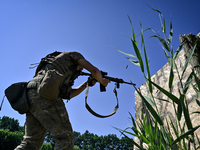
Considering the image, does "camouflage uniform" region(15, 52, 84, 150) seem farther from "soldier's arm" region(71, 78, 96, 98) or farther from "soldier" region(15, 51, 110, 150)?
"soldier's arm" region(71, 78, 96, 98)

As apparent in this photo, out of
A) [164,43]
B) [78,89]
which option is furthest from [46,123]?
[164,43]

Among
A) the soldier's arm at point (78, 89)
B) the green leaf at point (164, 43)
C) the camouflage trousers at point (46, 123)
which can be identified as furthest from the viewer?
the soldier's arm at point (78, 89)

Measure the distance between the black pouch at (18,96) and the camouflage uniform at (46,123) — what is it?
65mm

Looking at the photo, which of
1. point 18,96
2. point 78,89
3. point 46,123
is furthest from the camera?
point 78,89

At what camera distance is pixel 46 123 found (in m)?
1.98

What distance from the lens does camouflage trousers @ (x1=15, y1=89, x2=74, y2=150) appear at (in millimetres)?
Result: 1902

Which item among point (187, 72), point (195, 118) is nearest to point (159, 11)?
point (187, 72)

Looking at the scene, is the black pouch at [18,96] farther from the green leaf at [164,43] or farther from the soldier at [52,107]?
the green leaf at [164,43]

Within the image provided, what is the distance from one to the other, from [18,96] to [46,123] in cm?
56

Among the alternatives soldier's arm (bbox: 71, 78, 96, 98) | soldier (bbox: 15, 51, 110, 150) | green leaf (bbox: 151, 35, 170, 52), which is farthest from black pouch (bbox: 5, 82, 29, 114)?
green leaf (bbox: 151, 35, 170, 52)

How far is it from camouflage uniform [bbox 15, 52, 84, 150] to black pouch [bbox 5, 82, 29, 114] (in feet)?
0.21

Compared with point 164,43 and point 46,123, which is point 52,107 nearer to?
point 46,123

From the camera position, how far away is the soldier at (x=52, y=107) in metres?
1.93

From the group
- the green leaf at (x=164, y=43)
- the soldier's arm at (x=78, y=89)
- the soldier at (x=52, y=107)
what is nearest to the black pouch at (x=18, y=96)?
the soldier at (x=52, y=107)
